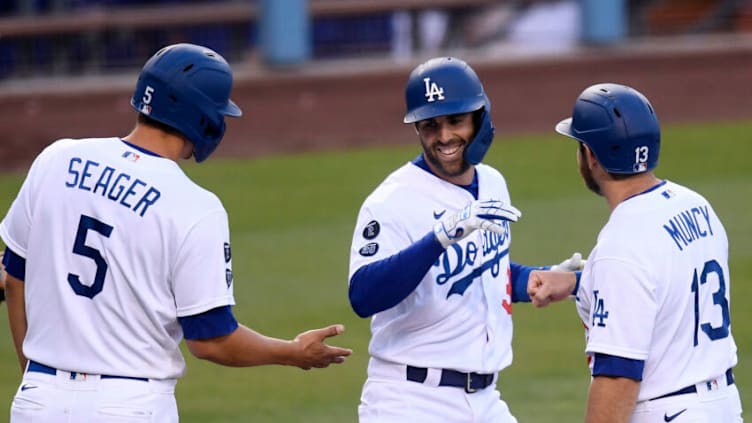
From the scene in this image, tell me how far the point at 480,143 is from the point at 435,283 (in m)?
0.56

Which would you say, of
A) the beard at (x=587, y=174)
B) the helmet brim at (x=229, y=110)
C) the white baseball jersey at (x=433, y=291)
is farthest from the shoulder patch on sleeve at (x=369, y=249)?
the beard at (x=587, y=174)

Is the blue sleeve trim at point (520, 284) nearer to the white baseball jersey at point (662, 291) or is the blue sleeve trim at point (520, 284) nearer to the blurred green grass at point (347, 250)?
the white baseball jersey at point (662, 291)

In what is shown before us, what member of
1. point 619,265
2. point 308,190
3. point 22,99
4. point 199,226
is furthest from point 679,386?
point 22,99

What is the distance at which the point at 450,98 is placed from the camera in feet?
14.7

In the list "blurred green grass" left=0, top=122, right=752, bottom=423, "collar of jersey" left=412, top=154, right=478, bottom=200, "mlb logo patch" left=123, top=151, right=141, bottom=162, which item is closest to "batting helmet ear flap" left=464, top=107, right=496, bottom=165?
"collar of jersey" left=412, top=154, right=478, bottom=200

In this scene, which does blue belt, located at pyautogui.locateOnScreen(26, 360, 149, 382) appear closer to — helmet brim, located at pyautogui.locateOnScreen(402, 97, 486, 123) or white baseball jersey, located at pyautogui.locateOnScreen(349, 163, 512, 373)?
white baseball jersey, located at pyautogui.locateOnScreen(349, 163, 512, 373)

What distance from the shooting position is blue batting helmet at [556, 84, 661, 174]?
153 inches

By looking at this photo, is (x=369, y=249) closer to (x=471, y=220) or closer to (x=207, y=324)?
(x=471, y=220)

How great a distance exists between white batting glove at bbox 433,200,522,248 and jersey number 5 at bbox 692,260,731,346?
63cm

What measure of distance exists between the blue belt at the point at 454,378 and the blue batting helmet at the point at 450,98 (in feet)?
2.60

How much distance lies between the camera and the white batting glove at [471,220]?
13.1 feet

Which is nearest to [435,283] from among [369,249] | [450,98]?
[369,249]

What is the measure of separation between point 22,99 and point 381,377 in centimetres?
1507

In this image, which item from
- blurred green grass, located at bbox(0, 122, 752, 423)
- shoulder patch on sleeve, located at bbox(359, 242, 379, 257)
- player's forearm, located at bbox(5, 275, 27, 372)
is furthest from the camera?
blurred green grass, located at bbox(0, 122, 752, 423)
